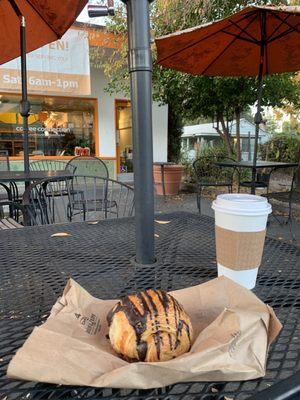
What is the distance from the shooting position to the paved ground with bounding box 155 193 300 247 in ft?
14.1

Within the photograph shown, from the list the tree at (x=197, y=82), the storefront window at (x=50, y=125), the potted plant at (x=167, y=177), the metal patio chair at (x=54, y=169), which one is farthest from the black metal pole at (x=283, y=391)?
the storefront window at (x=50, y=125)

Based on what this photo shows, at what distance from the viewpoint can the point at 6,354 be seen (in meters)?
0.64

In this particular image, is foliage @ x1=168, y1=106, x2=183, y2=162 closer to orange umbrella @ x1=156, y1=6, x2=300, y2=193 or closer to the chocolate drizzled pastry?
orange umbrella @ x1=156, y1=6, x2=300, y2=193

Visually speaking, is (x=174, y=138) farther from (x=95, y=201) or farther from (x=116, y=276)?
(x=116, y=276)

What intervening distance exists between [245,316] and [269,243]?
835 millimetres

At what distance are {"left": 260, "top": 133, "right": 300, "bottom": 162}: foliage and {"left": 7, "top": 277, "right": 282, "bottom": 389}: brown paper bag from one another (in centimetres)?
763

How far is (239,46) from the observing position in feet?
11.5

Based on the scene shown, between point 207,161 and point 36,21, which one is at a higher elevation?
point 36,21

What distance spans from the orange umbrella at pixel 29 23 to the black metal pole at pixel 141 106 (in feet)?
4.33

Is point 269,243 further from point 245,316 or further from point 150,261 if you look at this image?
point 245,316

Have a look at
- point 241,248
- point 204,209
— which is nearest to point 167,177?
point 204,209

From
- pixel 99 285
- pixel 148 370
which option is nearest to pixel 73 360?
pixel 148 370

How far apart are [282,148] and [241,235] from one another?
8.26 m

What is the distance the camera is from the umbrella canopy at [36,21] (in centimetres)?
229
